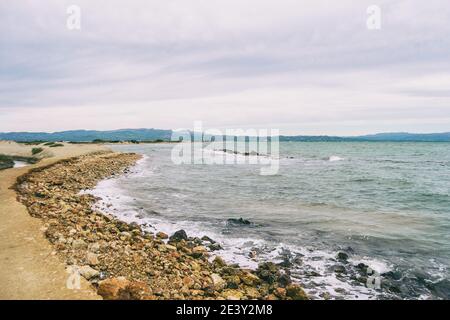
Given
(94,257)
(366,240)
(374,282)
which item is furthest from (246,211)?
(94,257)

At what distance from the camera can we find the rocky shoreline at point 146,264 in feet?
26.8

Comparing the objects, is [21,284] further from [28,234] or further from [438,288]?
[438,288]

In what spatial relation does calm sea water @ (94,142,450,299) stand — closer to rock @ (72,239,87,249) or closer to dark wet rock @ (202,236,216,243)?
dark wet rock @ (202,236,216,243)

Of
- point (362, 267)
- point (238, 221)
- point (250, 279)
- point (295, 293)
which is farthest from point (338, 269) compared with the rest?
point (238, 221)

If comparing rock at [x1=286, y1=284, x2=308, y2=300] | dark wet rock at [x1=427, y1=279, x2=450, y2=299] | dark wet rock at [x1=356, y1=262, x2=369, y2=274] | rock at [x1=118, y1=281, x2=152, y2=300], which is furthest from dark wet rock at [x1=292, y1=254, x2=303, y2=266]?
rock at [x1=118, y1=281, x2=152, y2=300]

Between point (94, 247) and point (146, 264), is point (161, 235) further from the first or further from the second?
point (146, 264)

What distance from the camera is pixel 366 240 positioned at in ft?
45.6

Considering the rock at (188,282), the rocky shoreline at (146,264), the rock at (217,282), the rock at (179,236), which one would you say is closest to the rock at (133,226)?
the rocky shoreline at (146,264)

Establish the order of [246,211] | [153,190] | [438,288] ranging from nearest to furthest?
[438,288], [246,211], [153,190]

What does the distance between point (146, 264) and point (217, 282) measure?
2057mm

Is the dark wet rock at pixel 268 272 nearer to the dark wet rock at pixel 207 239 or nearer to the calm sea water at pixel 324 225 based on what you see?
the calm sea water at pixel 324 225

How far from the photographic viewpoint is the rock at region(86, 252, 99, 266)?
29.2 feet

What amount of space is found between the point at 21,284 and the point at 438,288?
433 inches

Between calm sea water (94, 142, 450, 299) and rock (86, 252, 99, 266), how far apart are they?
4375 mm
